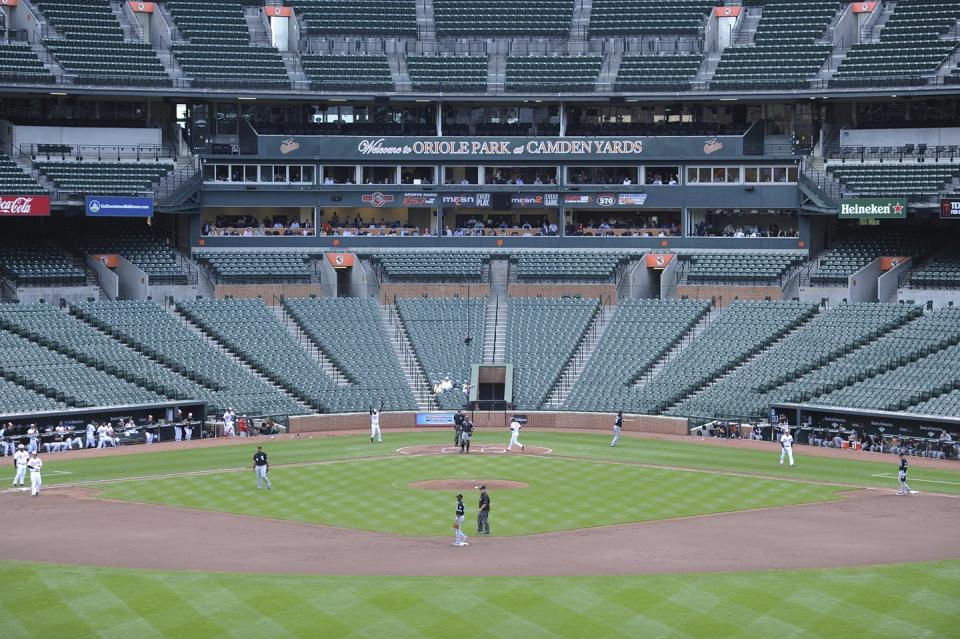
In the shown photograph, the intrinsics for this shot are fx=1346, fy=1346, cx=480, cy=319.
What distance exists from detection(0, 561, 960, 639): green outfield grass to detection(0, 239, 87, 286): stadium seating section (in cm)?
4299

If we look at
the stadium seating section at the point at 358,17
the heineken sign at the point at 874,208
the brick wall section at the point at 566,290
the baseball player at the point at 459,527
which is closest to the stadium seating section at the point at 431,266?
the brick wall section at the point at 566,290

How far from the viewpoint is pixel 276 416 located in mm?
66938

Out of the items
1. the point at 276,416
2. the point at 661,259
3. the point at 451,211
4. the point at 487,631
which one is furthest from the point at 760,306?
the point at 487,631

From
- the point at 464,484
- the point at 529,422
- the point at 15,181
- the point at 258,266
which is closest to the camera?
the point at 464,484

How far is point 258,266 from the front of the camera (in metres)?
82.8

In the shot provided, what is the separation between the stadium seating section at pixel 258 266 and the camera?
268ft

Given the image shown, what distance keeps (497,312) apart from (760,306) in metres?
15.4

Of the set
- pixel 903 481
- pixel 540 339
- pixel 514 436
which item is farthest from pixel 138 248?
pixel 903 481

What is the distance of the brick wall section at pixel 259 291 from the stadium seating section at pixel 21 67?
15.9 m

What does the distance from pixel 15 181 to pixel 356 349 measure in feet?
72.8

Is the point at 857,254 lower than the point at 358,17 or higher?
lower

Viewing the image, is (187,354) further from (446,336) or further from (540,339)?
(540,339)

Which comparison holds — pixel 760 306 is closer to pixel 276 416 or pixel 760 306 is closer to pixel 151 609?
pixel 276 416

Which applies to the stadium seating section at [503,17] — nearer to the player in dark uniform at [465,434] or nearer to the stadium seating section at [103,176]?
the stadium seating section at [103,176]
